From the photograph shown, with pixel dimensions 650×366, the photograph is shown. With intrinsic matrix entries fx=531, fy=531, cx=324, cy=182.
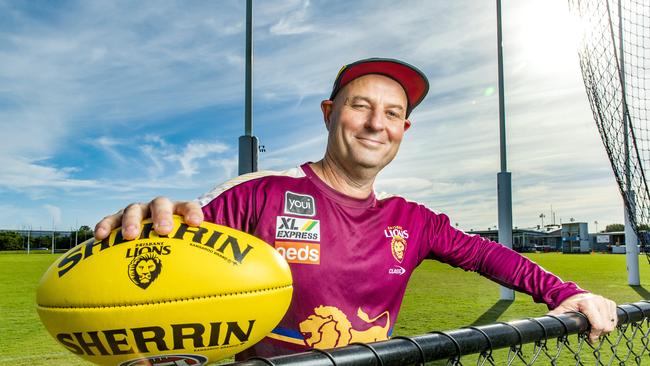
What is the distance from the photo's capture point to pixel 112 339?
3.93ft

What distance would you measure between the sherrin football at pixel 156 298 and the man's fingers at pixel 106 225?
2 centimetres

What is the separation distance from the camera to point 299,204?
198cm

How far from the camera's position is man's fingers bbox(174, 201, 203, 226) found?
1.34 metres

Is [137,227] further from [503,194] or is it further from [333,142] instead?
[503,194]

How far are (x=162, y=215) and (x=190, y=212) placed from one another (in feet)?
0.28

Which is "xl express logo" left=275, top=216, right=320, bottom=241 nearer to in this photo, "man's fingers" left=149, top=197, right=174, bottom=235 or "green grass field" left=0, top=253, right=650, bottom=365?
"man's fingers" left=149, top=197, right=174, bottom=235

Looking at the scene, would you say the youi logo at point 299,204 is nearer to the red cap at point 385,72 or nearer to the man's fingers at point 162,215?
the red cap at point 385,72

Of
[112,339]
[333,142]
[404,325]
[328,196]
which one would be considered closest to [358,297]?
[328,196]

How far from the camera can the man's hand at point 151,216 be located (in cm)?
127

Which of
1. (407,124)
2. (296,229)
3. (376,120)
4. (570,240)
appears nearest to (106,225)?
(296,229)

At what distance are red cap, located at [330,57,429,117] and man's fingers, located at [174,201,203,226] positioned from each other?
97 centimetres

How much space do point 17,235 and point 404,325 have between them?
60.0m

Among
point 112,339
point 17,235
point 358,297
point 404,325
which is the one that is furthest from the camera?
point 17,235

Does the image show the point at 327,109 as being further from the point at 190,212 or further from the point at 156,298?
the point at 156,298
